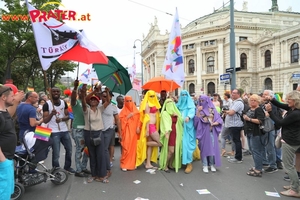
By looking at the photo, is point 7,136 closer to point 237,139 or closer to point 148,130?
point 148,130

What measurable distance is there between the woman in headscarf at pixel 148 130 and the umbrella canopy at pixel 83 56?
190 centimetres

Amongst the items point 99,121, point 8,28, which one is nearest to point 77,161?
point 99,121

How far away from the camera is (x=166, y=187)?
452cm

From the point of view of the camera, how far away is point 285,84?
36188 millimetres

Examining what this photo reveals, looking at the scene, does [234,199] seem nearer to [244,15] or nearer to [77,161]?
[77,161]

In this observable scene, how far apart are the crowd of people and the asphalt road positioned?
233 millimetres

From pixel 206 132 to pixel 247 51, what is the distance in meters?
43.2

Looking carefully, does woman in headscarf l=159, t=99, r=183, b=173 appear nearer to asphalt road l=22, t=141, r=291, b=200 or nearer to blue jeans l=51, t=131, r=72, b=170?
asphalt road l=22, t=141, r=291, b=200

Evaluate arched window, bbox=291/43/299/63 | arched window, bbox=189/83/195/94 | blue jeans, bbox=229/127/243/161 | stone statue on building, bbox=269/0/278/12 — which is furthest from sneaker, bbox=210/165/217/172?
stone statue on building, bbox=269/0/278/12

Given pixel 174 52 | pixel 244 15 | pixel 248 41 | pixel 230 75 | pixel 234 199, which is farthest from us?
pixel 244 15

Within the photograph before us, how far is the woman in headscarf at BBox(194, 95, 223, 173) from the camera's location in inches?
216

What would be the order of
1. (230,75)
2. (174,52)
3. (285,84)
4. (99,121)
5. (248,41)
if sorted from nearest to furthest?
(99,121), (174,52), (230,75), (285,84), (248,41)

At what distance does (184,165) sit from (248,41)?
43232 millimetres

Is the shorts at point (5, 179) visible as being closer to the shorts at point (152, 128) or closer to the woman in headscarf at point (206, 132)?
the shorts at point (152, 128)
